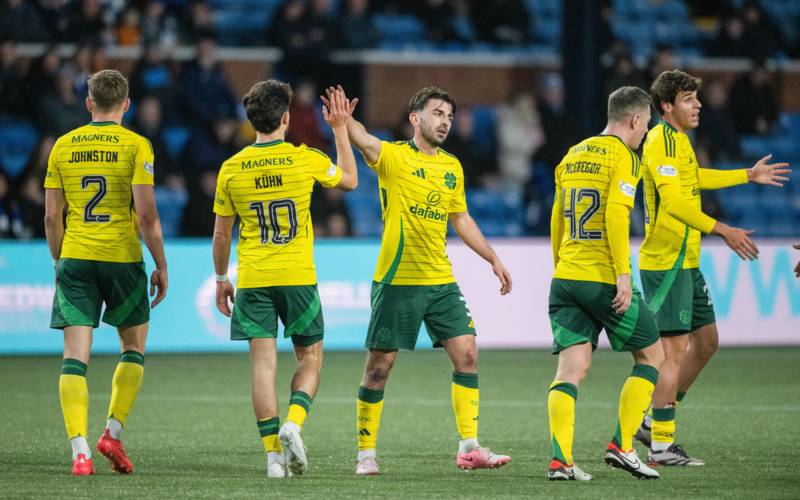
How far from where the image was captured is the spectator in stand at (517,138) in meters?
18.3

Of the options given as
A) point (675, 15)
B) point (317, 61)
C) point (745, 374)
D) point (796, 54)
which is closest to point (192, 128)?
point (317, 61)

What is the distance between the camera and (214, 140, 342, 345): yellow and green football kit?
22.3ft

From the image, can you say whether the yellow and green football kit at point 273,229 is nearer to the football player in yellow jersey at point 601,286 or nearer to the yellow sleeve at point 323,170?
the yellow sleeve at point 323,170

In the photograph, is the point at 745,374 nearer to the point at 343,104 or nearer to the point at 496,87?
the point at 343,104

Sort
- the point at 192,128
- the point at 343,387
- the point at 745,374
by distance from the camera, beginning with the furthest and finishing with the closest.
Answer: the point at 192,128 < the point at 745,374 < the point at 343,387

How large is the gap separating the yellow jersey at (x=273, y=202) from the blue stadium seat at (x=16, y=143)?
10800 millimetres

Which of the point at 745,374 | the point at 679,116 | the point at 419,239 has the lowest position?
the point at 745,374

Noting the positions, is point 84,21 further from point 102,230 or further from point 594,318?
point 594,318

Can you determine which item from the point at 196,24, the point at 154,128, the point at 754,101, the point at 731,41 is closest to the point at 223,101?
the point at 154,128

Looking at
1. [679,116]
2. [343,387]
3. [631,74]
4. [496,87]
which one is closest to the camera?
[679,116]

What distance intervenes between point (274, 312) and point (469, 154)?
11.0 m

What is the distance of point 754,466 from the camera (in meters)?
7.21

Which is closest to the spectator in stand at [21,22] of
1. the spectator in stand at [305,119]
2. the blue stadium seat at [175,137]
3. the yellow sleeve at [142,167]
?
the blue stadium seat at [175,137]

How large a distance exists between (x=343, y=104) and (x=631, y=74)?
11.1 metres
